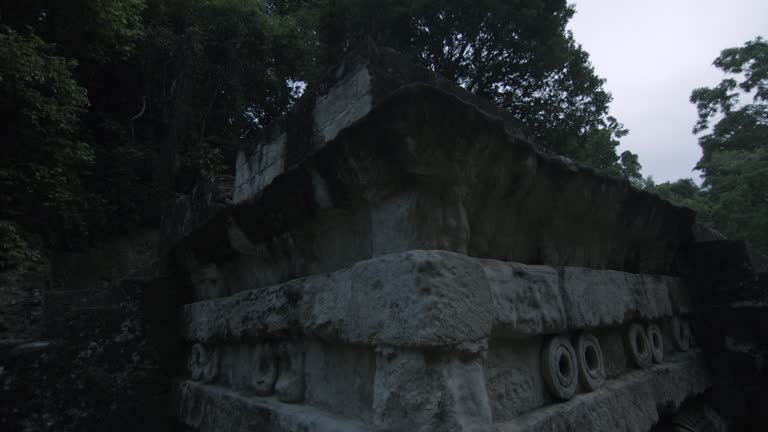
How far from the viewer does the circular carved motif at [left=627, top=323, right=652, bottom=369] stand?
6.52 feet

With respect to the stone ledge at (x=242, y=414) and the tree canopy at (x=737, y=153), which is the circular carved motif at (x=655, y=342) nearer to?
the stone ledge at (x=242, y=414)

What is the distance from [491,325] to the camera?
120 centimetres

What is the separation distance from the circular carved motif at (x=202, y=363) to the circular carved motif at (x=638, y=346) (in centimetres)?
208

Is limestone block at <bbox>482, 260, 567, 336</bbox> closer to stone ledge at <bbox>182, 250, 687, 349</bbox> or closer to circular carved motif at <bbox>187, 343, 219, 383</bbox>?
stone ledge at <bbox>182, 250, 687, 349</bbox>

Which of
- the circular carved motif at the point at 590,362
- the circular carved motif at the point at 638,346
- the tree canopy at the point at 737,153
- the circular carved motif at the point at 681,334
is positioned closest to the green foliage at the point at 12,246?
the circular carved motif at the point at 590,362

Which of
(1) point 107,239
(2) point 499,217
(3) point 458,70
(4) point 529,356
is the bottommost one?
(4) point 529,356

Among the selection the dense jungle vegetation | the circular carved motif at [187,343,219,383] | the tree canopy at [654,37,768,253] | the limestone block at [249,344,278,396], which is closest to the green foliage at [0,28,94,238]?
→ the dense jungle vegetation

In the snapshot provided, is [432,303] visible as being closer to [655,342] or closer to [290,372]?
[290,372]

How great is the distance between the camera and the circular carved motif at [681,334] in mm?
2451

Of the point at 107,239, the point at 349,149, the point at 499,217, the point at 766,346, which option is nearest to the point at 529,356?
the point at 499,217

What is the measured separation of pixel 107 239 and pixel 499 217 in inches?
457

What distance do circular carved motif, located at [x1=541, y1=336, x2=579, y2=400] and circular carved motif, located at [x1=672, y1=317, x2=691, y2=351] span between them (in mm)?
1325

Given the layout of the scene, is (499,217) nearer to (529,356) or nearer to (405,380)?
(529,356)

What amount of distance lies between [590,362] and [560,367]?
257 mm
